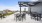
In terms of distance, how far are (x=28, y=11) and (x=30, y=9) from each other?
0.09 meters

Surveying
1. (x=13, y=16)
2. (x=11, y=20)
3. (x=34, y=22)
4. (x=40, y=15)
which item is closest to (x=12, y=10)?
(x=13, y=16)

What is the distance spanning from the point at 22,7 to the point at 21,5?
0.22 feet

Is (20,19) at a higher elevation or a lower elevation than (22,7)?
lower

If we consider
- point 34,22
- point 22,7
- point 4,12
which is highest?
point 22,7

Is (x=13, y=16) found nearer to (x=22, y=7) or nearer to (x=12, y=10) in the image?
(x=12, y=10)

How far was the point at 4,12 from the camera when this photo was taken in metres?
1.59

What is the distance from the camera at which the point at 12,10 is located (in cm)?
163

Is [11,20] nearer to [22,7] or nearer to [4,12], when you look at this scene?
[4,12]

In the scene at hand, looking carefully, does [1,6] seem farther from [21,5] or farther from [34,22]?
[34,22]

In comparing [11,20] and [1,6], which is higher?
[1,6]

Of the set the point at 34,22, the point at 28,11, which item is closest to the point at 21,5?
the point at 28,11

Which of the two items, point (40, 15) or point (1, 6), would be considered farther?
point (40, 15)

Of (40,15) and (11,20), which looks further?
(40,15)

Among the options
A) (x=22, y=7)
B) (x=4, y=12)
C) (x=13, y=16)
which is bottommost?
(x=13, y=16)
